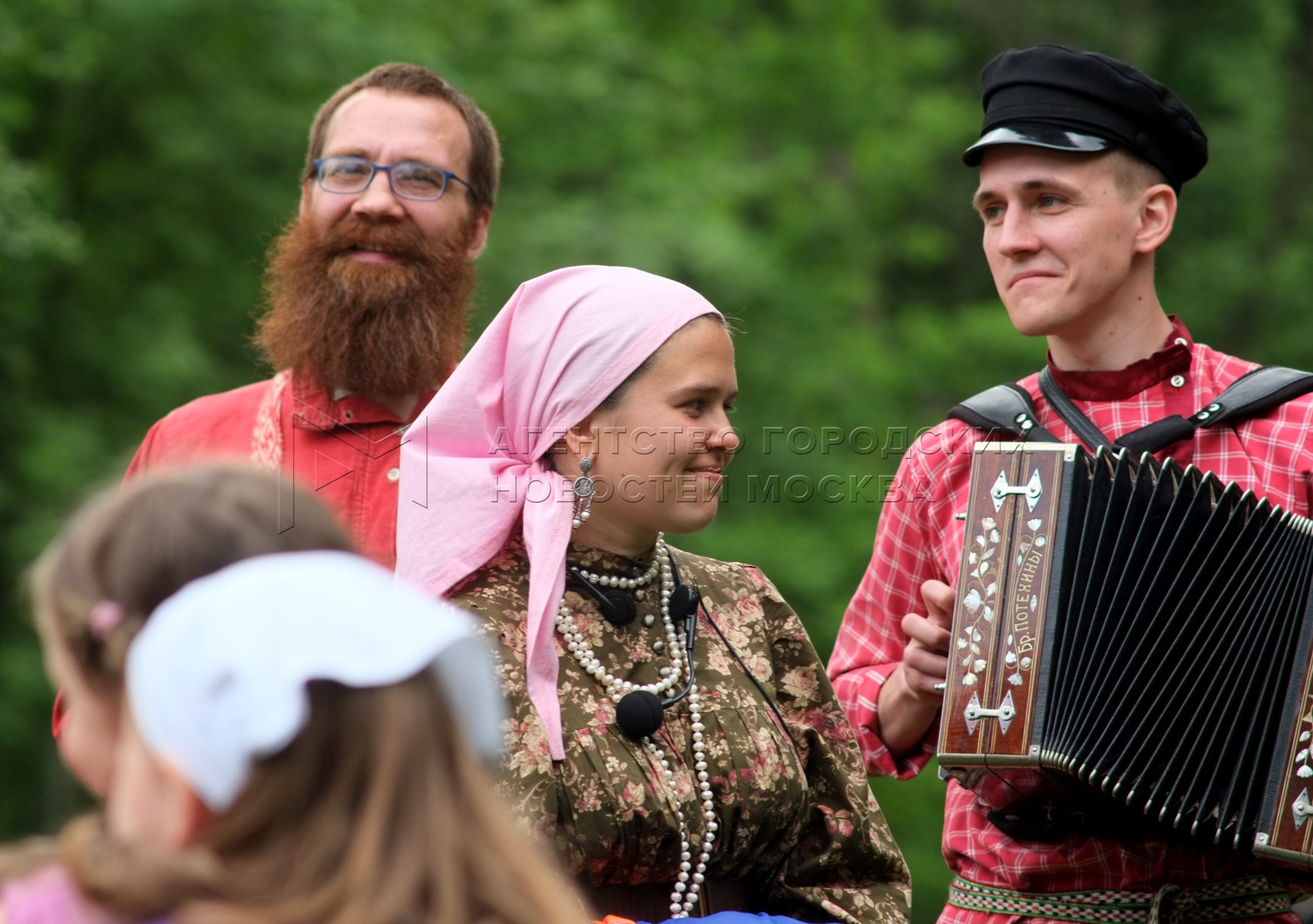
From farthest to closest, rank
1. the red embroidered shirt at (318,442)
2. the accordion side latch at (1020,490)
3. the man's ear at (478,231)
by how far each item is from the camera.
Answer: the man's ear at (478,231) → the red embroidered shirt at (318,442) → the accordion side latch at (1020,490)

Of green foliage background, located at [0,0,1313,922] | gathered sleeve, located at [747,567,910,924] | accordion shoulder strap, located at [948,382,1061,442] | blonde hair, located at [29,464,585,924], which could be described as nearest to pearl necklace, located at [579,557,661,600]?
gathered sleeve, located at [747,567,910,924]

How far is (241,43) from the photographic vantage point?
1099cm

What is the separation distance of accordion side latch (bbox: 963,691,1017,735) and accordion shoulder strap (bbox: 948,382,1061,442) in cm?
60

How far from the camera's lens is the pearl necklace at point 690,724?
3.09 meters

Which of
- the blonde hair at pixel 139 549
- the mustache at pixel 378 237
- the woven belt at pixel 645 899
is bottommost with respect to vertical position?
the woven belt at pixel 645 899

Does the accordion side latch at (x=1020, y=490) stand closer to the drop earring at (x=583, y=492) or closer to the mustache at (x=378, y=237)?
the drop earring at (x=583, y=492)

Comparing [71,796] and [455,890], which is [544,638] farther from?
[71,796]

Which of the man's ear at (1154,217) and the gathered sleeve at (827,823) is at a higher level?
the man's ear at (1154,217)

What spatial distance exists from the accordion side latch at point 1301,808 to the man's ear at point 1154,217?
128cm

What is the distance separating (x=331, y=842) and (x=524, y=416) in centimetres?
164

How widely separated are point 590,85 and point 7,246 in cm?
491

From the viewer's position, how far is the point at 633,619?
3312 millimetres

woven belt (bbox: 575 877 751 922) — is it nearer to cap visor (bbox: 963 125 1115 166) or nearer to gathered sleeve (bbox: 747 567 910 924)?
gathered sleeve (bbox: 747 567 910 924)

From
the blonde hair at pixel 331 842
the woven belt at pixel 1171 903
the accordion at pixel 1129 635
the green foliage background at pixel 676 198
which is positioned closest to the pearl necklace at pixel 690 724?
the accordion at pixel 1129 635
